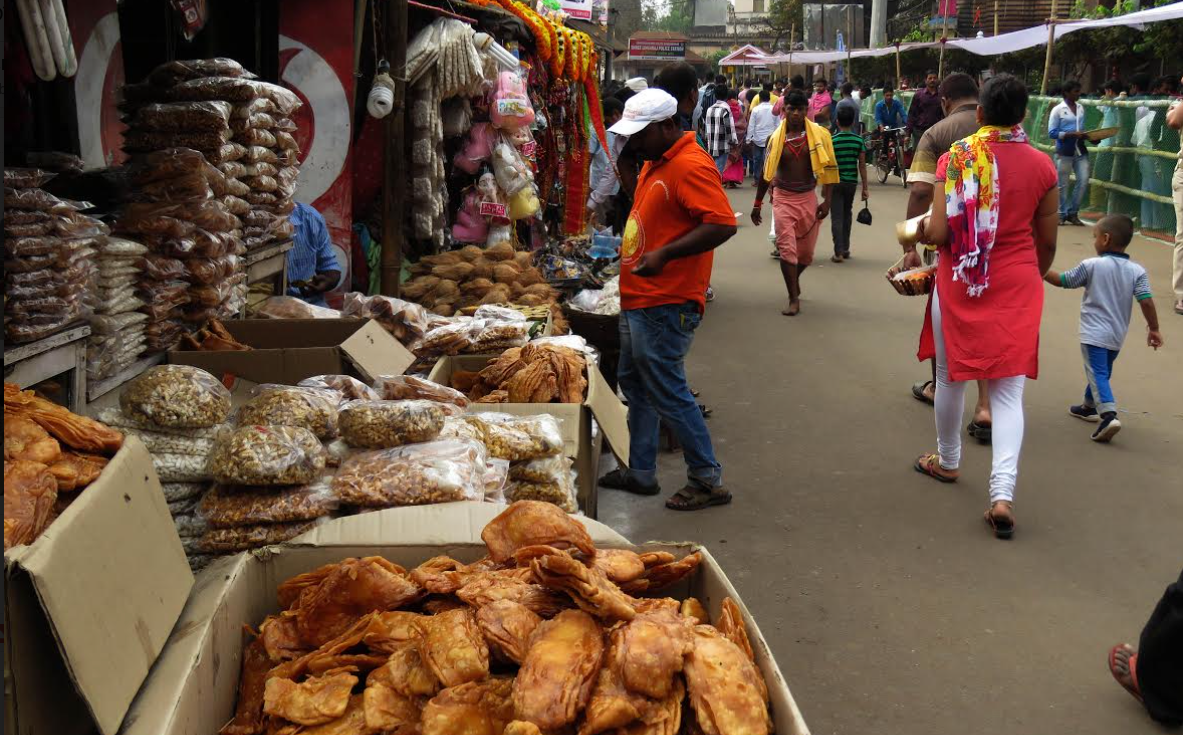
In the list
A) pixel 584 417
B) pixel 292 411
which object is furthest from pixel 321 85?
pixel 292 411

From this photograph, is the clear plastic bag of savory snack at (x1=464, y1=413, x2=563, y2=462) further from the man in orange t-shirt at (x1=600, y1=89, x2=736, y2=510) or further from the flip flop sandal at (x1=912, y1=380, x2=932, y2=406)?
the flip flop sandal at (x1=912, y1=380, x2=932, y2=406)

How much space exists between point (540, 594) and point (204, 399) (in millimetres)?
1438

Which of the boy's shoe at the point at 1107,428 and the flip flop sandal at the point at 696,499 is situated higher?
the boy's shoe at the point at 1107,428

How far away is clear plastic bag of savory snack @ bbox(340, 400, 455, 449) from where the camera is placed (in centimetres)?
322

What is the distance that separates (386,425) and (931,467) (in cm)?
366

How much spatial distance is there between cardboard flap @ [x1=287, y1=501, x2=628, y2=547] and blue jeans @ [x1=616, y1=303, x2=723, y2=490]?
7.66 feet

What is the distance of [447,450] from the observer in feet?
10.5

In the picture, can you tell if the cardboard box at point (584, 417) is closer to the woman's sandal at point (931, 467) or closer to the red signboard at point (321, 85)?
the red signboard at point (321, 85)

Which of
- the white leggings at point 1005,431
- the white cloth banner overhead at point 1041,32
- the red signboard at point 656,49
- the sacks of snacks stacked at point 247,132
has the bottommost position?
the white leggings at point 1005,431

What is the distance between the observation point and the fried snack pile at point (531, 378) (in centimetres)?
443

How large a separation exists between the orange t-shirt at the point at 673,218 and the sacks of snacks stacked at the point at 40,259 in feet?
8.31

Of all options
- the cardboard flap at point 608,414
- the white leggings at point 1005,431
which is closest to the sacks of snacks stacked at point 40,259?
the cardboard flap at point 608,414

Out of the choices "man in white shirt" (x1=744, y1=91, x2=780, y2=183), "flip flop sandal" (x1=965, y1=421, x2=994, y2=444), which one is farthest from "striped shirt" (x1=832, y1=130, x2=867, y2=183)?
"man in white shirt" (x1=744, y1=91, x2=780, y2=183)

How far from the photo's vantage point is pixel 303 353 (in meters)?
4.09
